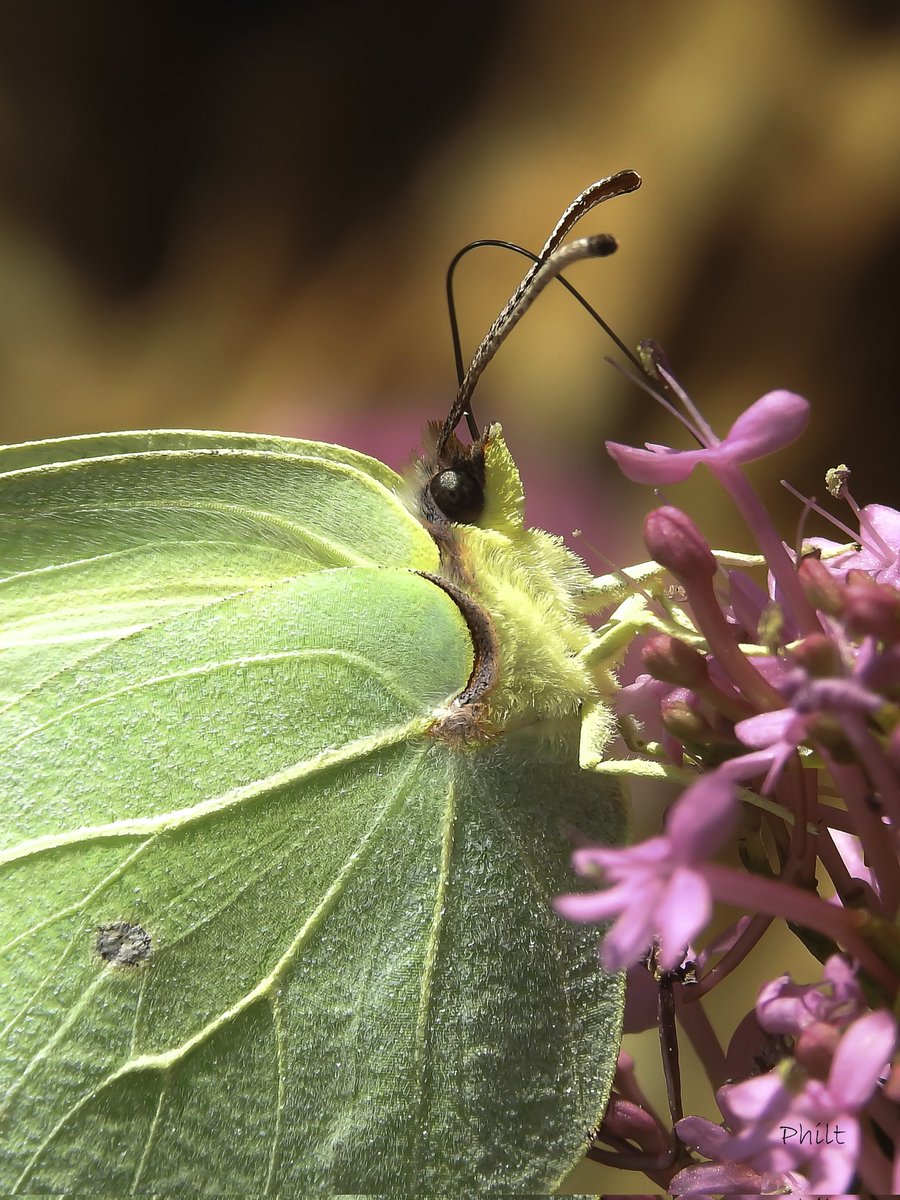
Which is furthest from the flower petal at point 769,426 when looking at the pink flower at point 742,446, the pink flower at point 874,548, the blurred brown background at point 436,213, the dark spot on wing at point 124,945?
the blurred brown background at point 436,213

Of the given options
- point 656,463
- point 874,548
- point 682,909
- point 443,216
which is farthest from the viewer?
point 443,216

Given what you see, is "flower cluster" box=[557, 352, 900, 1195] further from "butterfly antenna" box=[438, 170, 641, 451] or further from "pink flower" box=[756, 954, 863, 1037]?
"butterfly antenna" box=[438, 170, 641, 451]

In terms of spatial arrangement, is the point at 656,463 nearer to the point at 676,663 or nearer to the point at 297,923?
the point at 676,663

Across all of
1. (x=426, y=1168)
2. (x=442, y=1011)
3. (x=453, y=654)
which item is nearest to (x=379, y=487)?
(x=453, y=654)

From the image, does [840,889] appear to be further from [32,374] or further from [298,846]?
[32,374]

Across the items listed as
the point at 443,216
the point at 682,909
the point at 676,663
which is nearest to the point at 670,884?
the point at 682,909
